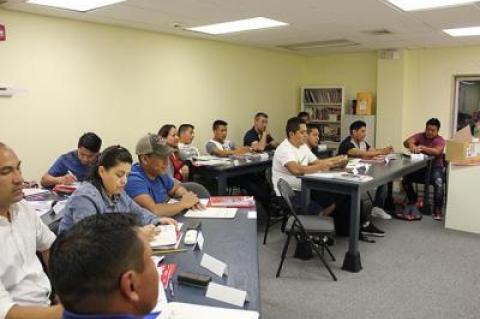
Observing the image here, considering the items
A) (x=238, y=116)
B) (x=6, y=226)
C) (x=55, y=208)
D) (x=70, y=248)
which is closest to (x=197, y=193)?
(x=55, y=208)

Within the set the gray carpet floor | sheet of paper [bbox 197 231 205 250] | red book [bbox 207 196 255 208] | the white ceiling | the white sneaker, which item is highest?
the white ceiling

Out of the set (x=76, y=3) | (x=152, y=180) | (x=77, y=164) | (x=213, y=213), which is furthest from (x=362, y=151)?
(x=76, y=3)

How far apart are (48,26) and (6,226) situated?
11.3ft

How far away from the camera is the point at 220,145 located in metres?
5.96

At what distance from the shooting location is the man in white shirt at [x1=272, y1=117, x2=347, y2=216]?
4.18 meters

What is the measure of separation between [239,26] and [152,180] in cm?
301

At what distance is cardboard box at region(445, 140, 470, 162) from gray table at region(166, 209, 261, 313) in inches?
126

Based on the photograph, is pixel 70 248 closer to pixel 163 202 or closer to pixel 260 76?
pixel 163 202

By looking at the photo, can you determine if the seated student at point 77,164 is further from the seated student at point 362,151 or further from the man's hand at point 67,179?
the seated student at point 362,151

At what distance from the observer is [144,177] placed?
8.98 ft

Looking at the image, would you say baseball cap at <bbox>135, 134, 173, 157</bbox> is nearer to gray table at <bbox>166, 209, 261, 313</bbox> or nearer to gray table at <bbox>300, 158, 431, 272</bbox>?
gray table at <bbox>166, 209, 261, 313</bbox>

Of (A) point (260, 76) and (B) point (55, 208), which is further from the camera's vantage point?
(A) point (260, 76)

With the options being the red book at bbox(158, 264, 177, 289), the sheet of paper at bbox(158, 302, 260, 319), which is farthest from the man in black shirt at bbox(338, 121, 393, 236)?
the sheet of paper at bbox(158, 302, 260, 319)

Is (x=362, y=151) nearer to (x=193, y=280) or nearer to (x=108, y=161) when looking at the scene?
(x=108, y=161)
